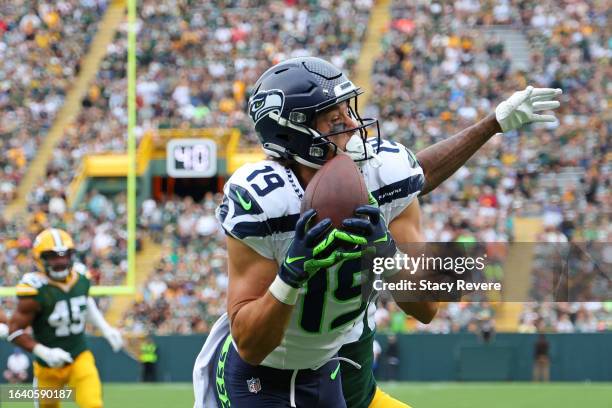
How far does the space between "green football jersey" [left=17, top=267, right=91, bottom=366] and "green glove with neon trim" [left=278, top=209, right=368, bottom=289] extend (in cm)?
485

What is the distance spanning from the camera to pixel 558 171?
15.3 meters

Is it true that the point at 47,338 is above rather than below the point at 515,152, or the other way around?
below

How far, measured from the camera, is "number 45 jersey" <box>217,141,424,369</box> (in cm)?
316

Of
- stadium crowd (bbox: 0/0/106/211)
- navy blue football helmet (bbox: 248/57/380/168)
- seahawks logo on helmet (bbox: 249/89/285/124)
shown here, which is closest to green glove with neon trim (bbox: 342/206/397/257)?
navy blue football helmet (bbox: 248/57/380/168)

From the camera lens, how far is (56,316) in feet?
24.5

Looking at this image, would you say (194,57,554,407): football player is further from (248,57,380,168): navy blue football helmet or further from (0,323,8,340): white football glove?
(0,323,8,340): white football glove

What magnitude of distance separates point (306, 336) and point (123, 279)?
38.5ft

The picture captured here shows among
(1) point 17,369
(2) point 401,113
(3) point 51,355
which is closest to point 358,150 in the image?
(3) point 51,355

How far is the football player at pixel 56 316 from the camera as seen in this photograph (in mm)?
7324

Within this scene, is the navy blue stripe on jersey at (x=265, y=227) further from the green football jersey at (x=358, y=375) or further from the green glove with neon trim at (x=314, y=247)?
the green football jersey at (x=358, y=375)

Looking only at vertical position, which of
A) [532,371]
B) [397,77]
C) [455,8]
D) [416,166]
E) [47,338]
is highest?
[455,8]

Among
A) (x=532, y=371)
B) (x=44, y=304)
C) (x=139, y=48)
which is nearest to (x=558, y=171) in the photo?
(x=532, y=371)

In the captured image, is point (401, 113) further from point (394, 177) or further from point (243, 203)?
point (243, 203)

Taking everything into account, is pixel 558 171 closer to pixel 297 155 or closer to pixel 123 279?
pixel 123 279
